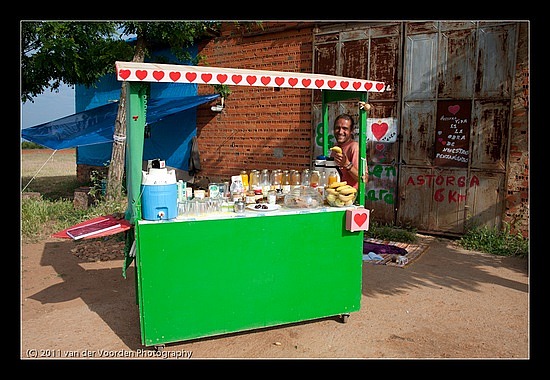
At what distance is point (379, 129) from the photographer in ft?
27.3

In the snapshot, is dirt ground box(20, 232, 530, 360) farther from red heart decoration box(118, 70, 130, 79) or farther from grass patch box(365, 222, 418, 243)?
red heart decoration box(118, 70, 130, 79)

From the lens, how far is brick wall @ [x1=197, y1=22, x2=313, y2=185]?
936cm

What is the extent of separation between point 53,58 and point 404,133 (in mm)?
6793

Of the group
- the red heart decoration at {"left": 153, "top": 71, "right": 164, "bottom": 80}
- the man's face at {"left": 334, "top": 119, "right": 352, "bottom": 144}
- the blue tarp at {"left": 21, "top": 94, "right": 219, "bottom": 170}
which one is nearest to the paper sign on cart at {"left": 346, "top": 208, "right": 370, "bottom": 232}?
the man's face at {"left": 334, "top": 119, "right": 352, "bottom": 144}

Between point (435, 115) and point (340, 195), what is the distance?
4.21 meters

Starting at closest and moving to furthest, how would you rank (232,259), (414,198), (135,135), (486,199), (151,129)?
(135,135) → (232,259) → (486,199) → (414,198) → (151,129)

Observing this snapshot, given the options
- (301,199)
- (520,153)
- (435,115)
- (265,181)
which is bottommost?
(301,199)

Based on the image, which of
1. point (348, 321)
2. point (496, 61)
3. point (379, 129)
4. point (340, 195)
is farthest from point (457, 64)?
point (348, 321)

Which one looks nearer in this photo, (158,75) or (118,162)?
(158,75)

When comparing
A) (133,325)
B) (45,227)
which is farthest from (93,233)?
(45,227)

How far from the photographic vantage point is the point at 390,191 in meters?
8.30

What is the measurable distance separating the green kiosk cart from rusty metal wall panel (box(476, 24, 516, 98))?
3.61 m

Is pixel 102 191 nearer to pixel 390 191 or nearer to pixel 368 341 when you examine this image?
pixel 390 191

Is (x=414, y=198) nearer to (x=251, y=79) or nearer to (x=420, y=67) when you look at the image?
(x=420, y=67)
